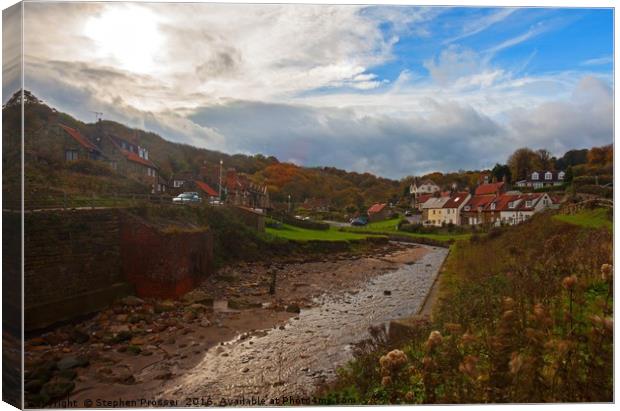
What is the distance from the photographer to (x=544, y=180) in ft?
18.9

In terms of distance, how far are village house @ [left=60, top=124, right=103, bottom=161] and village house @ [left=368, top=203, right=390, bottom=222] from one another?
3.07 meters

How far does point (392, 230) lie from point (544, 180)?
5.90 feet

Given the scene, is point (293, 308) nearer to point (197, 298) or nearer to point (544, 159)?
point (197, 298)

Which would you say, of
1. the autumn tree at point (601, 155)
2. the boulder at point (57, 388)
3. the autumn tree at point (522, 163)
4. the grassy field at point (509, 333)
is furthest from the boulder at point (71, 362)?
the autumn tree at point (601, 155)

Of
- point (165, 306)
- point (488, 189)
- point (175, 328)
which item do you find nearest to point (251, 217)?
point (165, 306)

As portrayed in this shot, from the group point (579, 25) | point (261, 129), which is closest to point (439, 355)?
point (261, 129)

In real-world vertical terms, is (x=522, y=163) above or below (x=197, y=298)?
above

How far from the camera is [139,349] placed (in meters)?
5.36

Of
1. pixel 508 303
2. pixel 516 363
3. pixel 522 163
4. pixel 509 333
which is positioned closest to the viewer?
pixel 516 363

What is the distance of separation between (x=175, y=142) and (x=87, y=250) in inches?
59.2

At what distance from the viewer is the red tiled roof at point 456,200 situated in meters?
5.92

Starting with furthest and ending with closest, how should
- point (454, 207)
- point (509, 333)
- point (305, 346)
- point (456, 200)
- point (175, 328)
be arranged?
point (454, 207), point (456, 200), point (175, 328), point (305, 346), point (509, 333)

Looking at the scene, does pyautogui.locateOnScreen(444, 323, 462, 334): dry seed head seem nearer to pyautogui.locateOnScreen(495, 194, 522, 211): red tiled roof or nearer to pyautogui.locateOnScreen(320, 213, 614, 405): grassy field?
pyautogui.locateOnScreen(320, 213, 614, 405): grassy field

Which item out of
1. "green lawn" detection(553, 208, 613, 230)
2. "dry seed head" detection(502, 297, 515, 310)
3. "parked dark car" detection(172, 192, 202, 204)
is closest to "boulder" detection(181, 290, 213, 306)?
"parked dark car" detection(172, 192, 202, 204)
